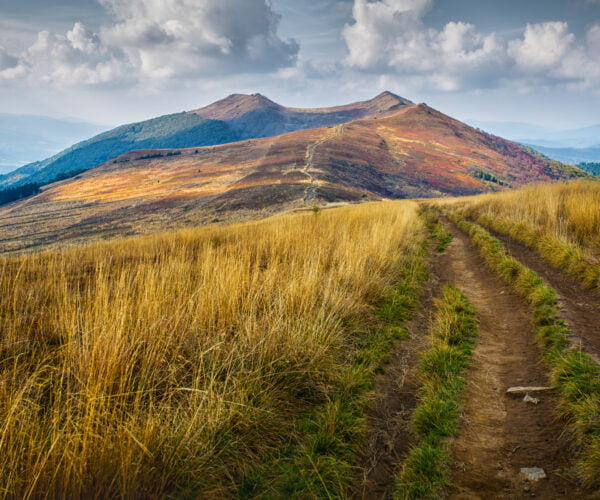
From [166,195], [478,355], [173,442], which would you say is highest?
[166,195]

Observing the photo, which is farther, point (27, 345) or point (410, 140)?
point (410, 140)

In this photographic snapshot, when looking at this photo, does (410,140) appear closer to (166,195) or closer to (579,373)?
(166,195)

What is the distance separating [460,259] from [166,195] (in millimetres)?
55622

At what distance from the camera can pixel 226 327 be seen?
374 cm

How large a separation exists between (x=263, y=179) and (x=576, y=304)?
5258cm

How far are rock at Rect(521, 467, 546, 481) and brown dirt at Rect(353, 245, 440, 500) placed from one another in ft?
2.56

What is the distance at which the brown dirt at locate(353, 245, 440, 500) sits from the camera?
2.36m

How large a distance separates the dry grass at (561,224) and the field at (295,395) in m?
1.31

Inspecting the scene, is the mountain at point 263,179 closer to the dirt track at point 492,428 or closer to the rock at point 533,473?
the dirt track at point 492,428

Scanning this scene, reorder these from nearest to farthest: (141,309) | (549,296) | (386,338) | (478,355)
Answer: (141,309), (478,355), (386,338), (549,296)

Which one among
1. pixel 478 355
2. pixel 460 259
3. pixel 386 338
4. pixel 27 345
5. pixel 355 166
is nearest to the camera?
pixel 27 345

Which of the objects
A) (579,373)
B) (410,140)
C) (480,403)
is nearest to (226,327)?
(480,403)

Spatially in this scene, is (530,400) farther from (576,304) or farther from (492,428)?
(576,304)

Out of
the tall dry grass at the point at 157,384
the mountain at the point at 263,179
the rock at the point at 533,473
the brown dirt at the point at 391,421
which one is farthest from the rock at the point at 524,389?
the mountain at the point at 263,179
